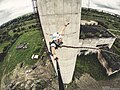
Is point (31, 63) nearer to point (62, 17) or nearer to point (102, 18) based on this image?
point (62, 17)

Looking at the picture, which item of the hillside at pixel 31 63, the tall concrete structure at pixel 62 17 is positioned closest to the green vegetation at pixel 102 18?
the hillside at pixel 31 63

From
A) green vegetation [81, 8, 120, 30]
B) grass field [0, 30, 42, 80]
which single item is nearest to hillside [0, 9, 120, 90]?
grass field [0, 30, 42, 80]

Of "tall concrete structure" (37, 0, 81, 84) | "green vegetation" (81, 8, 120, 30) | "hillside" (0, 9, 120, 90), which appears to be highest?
"tall concrete structure" (37, 0, 81, 84)

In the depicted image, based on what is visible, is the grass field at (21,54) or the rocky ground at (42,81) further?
the grass field at (21,54)

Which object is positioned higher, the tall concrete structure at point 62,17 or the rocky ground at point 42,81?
the tall concrete structure at point 62,17

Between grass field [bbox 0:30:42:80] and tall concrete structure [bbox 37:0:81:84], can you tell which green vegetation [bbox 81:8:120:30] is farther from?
tall concrete structure [bbox 37:0:81:84]

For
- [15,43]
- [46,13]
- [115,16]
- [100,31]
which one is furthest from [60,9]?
[115,16]

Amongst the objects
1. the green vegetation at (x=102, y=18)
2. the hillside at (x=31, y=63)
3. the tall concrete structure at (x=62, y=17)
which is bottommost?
the green vegetation at (x=102, y=18)

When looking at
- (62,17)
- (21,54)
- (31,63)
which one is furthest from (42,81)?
(62,17)

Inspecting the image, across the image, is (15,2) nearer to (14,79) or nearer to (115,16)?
(115,16)

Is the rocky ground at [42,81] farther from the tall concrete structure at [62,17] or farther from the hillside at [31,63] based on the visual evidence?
the tall concrete structure at [62,17]

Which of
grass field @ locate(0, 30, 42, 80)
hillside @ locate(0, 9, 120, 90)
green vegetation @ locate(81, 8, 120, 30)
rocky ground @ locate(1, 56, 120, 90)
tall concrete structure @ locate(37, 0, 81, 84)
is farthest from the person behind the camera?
green vegetation @ locate(81, 8, 120, 30)
